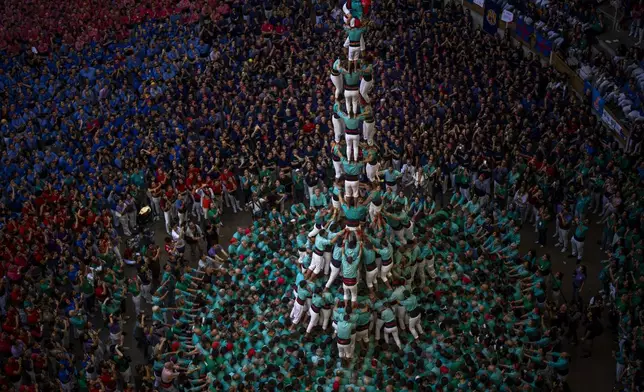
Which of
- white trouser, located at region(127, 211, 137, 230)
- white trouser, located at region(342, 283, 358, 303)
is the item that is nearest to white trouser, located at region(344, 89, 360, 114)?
white trouser, located at region(342, 283, 358, 303)

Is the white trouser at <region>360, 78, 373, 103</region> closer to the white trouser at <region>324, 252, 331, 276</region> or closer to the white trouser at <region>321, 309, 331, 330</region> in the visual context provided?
the white trouser at <region>324, 252, 331, 276</region>

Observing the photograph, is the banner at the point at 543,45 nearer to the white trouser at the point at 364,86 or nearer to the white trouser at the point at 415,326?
the white trouser at the point at 364,86

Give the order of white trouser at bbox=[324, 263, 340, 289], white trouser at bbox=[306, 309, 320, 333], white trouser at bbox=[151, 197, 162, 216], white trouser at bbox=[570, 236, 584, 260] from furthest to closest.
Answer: white trouser at bbox=[151, 197, 162, 216] < white trouser at bbox=[570, 236, 584, 260] < white trouser at bbox=[306, 309, 320, 333] < white trouser at bbox=[324, 263, 340, 289]

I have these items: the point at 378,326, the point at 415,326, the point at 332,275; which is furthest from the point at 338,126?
the point at 415,326

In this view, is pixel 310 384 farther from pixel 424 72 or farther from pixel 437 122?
pixel 424 72

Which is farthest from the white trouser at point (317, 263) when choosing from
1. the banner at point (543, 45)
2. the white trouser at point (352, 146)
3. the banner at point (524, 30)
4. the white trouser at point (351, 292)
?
the banner at point (524, 30)

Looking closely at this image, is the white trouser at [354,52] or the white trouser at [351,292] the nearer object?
the white trouser at [354,52]
